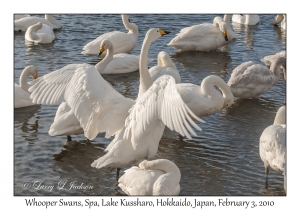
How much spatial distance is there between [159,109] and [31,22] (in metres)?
11.8

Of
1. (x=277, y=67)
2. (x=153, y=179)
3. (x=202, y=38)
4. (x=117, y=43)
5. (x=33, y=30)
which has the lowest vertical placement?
(x=153, y=179)

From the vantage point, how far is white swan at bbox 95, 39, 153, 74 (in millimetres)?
14328

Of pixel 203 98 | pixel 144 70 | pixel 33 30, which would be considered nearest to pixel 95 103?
pixel 144 70

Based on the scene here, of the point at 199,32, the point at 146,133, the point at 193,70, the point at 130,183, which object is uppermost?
the point at 199,32

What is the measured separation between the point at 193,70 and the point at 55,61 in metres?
3.54

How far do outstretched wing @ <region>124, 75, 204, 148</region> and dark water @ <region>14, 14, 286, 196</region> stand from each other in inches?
50.2

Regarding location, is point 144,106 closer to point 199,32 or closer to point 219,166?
Answer: point 219,166

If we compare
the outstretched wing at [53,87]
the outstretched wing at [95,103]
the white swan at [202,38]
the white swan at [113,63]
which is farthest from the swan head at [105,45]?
the outstretched wing at [95,103]

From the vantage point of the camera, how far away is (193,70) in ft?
48.7

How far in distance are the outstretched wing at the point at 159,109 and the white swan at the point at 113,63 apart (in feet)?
20.5

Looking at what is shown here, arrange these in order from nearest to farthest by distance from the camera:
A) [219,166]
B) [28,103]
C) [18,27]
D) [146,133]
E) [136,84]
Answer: [146,133], [219,166], [28,103], [136,84], [18,27]

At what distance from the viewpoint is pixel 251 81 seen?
1250 cm

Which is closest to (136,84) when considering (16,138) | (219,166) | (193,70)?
(193,70)

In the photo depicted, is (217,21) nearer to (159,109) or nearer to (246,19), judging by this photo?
(246,19)
